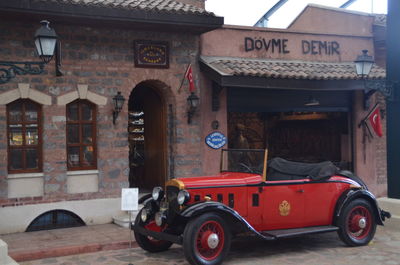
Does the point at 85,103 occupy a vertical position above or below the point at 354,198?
above

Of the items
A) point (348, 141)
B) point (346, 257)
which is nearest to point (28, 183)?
point (346, 257)

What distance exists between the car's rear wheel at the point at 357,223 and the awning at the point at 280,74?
11.7 feet

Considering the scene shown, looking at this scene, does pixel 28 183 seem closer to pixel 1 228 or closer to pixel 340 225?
pixel 1 228

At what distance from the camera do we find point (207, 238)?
6992 mm

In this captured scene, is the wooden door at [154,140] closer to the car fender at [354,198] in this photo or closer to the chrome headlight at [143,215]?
the chrome headlight at [143,215]

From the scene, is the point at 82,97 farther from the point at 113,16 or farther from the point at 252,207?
the point at 252,207

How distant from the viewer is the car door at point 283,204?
7.75m

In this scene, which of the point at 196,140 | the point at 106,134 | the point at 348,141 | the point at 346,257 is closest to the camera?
the point at 346,257

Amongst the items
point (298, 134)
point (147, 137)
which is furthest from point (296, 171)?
point (298, 134)

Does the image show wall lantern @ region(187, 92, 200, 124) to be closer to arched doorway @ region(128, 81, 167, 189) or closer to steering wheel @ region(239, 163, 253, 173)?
arched doorway @ region(128, 81, 167, 189)

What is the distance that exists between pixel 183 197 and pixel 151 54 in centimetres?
444

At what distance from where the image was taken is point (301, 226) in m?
7.99

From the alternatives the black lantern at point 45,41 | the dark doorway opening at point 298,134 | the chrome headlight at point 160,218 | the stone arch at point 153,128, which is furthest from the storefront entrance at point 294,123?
the black lantern at point 45,41

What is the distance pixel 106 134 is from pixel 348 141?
6.32 meters
